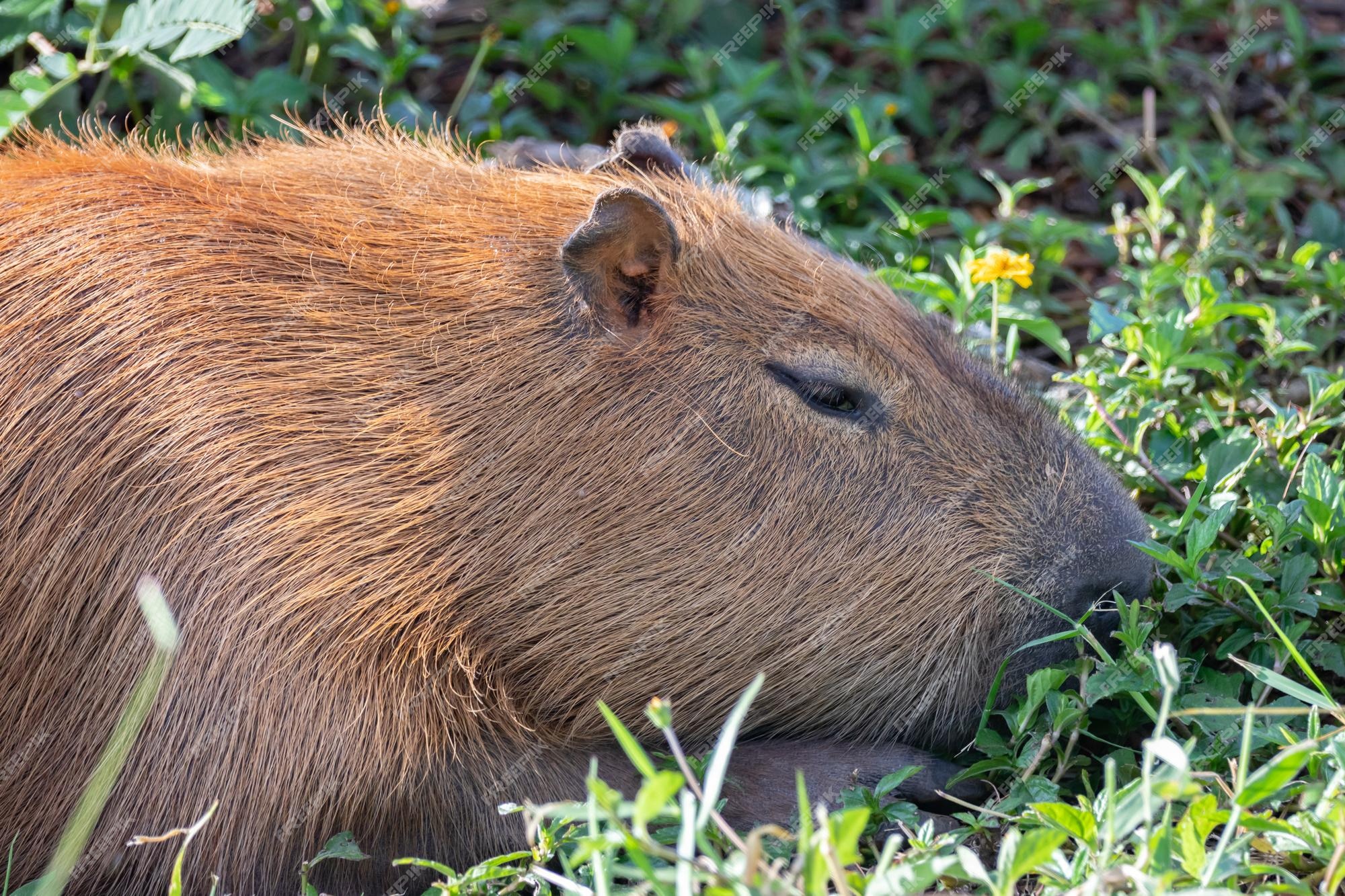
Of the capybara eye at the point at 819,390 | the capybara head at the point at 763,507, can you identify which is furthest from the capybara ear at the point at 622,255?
the capybara eye at the point at 819,390

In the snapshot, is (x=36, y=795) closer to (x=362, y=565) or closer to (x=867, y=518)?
(x=362, y=565)

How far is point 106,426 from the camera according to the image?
9.70ft

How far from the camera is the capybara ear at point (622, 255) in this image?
304 centimetres

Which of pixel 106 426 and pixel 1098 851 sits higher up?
pixel 106 426

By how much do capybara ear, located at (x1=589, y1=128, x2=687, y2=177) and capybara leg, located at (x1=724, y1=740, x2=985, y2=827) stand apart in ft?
5.24

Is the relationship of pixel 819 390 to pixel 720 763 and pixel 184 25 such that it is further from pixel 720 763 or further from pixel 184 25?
pixel 184 25

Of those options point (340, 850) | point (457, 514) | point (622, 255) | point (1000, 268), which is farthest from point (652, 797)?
point (1000, 268)

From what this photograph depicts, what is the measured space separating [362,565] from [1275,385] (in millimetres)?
3154

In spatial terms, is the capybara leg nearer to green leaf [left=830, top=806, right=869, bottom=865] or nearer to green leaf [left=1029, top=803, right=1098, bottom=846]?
green leaf [left=1029, top=803, right=1098, bottom=846]

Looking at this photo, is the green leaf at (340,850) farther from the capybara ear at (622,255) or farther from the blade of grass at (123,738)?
the capybara ear at (622,255)

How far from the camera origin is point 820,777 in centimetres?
313

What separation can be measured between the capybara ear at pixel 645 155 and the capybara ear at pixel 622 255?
63 cm

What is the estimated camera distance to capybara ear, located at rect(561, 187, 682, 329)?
3.04m

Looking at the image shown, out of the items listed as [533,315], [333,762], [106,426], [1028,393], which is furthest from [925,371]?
[106,426]
